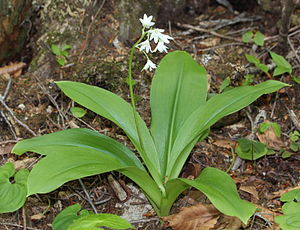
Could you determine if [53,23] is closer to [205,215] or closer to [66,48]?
[66,48]

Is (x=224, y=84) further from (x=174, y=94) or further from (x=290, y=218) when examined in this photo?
(x=290, y=218)

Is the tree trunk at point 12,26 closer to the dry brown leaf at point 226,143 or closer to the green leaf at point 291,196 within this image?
the dry brown leaf at point 226,143

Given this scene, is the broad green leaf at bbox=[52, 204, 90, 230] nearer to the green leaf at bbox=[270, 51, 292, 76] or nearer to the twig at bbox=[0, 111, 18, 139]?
the twig at bbox=[0, 111, 18, 139]

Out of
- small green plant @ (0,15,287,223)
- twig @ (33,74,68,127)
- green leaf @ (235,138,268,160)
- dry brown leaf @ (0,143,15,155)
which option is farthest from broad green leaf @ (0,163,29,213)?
green leaf @ (235,138,268,160)

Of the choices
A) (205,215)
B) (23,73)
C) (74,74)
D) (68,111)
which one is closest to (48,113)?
(68,111)

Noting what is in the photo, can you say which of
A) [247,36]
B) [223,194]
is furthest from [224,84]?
[223,194]

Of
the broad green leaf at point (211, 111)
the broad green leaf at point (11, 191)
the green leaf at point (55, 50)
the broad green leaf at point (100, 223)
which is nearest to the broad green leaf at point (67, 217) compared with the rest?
the broad green leaf at point (11, 191)
